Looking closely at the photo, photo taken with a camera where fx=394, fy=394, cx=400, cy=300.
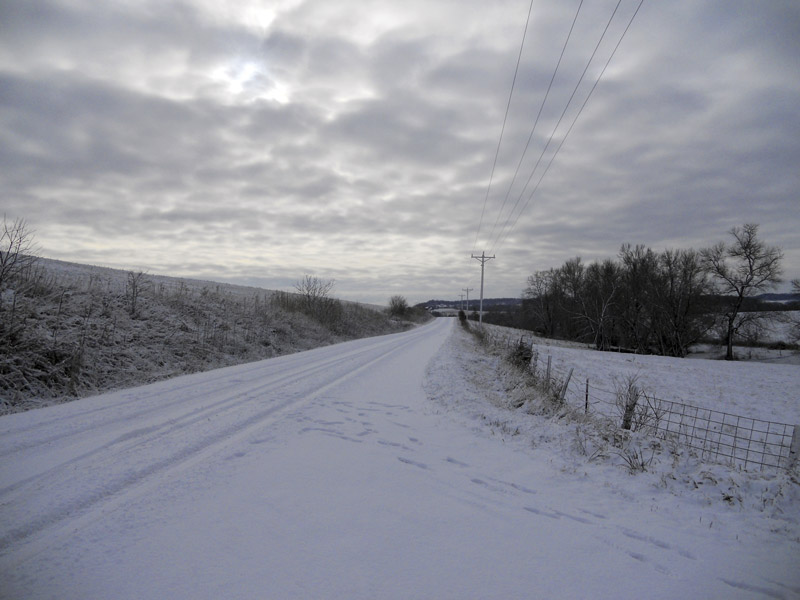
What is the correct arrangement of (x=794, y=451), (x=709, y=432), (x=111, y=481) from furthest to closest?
(x=709, y=432) → (x=794, y=451) → (x=111, y=481)

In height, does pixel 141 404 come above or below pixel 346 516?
below

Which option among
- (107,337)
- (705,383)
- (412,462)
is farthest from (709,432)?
(107,337)

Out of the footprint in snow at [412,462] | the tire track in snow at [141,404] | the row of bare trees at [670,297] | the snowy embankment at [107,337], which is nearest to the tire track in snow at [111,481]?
the tire track in snow at [141,404]

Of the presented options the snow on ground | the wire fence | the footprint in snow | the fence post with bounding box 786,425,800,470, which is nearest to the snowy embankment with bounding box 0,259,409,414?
the footprint in snow

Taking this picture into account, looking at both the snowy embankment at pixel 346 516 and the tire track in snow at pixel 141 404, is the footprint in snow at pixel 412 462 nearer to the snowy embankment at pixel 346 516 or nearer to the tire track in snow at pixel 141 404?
the snowy embankment at pixel 346 516

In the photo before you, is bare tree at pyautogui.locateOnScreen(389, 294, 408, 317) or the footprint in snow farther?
bare tree at pyautogui.locateOnScreen(389, 294, 408, 317)

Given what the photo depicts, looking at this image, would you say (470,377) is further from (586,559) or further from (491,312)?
(491,312)

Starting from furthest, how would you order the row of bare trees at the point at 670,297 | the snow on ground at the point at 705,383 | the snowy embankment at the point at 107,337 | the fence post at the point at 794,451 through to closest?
the row of bare trees at the point at 670,297, the snow on ground at the point at 705,383, the snowy embankment at the point at 107,337, the fence post at the point at 794,451

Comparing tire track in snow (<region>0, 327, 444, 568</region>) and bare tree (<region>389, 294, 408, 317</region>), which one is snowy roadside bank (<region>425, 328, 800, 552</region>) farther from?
bare tree (<region>389, 294, 408, 317</region>)

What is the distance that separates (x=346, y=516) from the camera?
3463 mm

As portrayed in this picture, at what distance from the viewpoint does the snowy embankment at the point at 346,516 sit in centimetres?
266

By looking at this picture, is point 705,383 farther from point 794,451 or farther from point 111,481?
point 111,481

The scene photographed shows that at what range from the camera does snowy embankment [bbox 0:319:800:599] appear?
2662mm

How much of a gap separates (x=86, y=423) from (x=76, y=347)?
4667 mm
